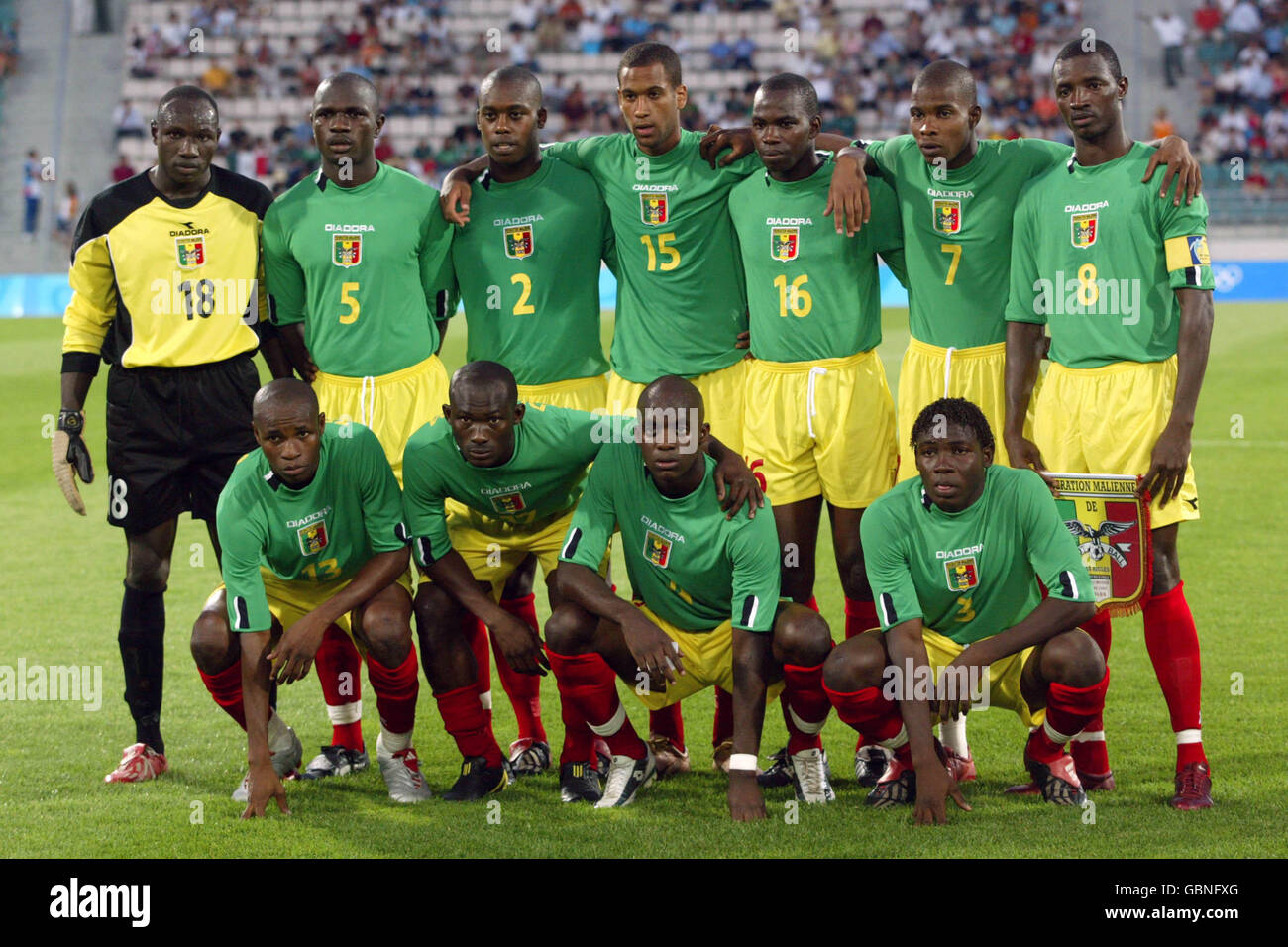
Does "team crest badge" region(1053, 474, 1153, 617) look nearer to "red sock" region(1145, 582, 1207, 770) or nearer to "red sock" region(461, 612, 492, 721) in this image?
"red sock" region(1145, 582, 1207, 770)

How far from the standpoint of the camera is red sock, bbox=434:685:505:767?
524 cm

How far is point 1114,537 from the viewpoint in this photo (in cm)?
510

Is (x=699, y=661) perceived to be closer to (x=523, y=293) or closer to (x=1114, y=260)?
(x=523, y=293)

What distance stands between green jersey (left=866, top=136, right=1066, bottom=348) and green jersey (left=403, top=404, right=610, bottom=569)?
129cm

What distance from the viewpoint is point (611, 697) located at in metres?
5.20

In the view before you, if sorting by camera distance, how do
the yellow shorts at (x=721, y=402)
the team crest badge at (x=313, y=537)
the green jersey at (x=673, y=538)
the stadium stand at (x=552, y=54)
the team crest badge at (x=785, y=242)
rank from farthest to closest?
the stadium stand at (x=552, y=54) < the yellow shorts at (x=721, y=402) < the team crest badge at (x=785, y=242) < the team crest badge at (x=313, y=537) < the green jersey at (x=673, y=538)

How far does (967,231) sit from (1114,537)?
1243 millimetres

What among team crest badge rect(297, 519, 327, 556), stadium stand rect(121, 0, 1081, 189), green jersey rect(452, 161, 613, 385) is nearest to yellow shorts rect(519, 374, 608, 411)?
green jersey rect(452, 161, 613, 385)

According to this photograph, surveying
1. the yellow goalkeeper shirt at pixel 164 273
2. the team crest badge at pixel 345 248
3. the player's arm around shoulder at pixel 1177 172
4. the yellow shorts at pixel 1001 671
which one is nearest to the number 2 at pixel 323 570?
the yellow goalkeeper shirt at pixel 164 273

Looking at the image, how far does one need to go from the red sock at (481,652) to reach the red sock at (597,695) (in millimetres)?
417

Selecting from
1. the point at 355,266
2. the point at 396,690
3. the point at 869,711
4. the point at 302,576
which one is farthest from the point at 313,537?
the point at 869,711

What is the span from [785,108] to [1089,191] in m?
1.10

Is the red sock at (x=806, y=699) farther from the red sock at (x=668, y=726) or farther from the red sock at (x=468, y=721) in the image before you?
the red sock at (x=468, y=721)

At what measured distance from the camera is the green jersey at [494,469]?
17.5 ft
